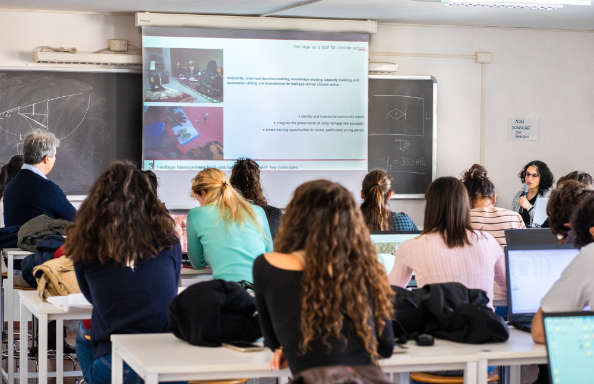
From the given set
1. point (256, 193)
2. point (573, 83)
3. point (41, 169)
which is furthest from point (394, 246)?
point (573, 83)

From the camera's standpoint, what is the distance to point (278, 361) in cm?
240

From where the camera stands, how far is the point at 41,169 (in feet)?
16.2

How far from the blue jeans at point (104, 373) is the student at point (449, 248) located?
1.15 m

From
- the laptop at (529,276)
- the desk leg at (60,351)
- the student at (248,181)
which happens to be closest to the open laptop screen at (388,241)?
the laptop at (529,276)

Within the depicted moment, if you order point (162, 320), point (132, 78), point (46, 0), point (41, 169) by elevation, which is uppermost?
point (46, 0)

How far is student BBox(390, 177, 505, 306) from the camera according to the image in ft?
10.7

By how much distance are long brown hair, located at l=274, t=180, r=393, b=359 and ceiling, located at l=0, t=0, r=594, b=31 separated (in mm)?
4521

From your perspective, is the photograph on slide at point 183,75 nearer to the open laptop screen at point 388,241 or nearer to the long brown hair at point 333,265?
the open laptop screen at point 388,241

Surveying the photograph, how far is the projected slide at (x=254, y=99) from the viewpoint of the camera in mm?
6980

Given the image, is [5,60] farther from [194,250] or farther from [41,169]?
[194,250]

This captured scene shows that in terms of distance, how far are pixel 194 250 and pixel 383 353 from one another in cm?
A: 183

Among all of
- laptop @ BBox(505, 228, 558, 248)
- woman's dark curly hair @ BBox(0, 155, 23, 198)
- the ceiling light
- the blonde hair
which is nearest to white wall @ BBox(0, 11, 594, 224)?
the ceiling light

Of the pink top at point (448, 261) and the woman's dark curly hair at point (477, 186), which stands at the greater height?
the woman's dark curly hair at point (477, 186)

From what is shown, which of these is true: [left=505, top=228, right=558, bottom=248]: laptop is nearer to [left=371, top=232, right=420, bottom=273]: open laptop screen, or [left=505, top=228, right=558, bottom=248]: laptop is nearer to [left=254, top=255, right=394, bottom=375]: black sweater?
[left=371, top=232, right=420, bottom=273]: open laptop screen
